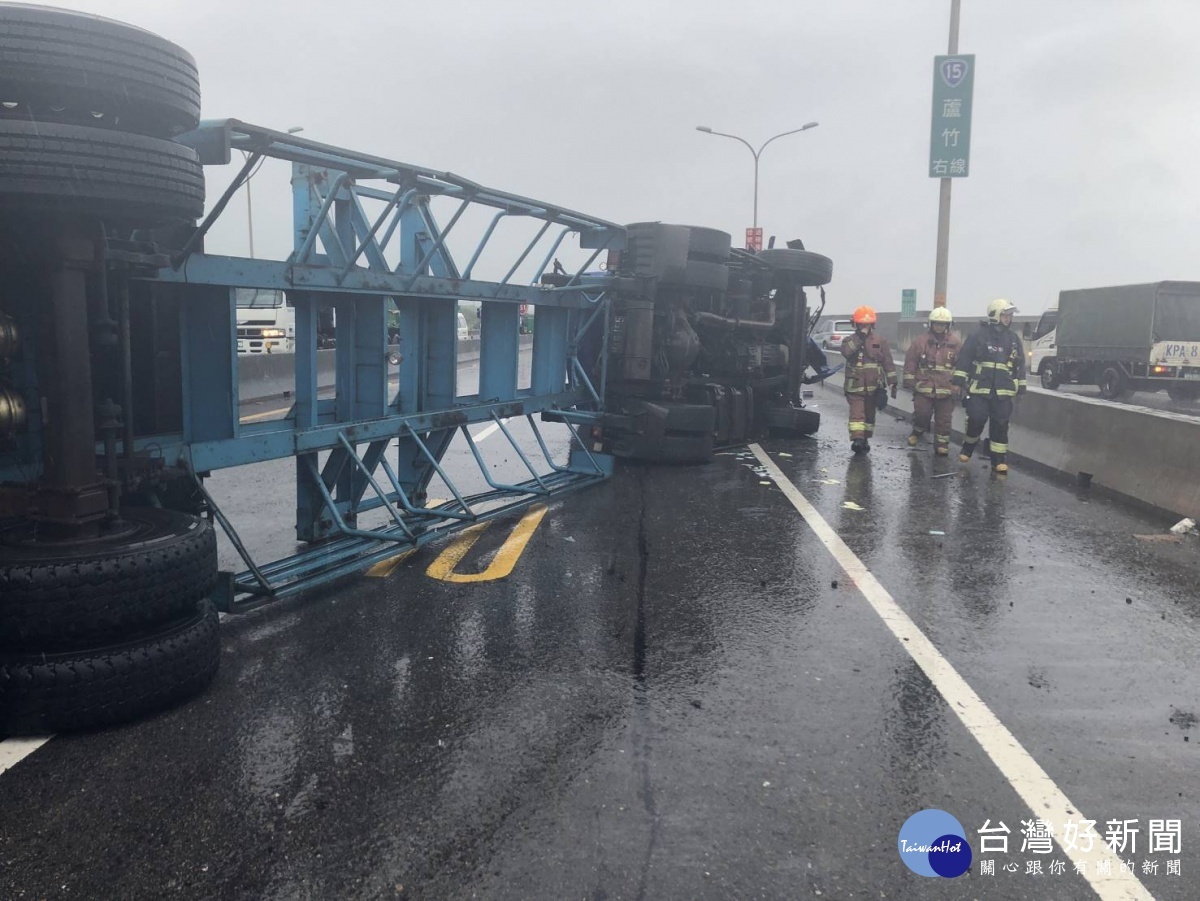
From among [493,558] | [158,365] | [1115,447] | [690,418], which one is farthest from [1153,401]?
[158,365]

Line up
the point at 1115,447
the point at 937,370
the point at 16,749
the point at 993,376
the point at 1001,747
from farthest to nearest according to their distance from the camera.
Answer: the point at 937,370
the point at 993,376
the point at 1115,447
the point at 1001,747
the point at 16,749

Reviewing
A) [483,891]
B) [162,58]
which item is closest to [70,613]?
[483,891]

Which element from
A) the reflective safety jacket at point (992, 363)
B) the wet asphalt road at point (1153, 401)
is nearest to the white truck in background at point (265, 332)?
the reflective safety jacket at point (992, 363)

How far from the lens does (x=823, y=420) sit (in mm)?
16344

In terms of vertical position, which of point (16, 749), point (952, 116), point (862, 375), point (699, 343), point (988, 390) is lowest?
point (16, 749)

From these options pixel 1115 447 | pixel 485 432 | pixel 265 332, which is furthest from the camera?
pixel 265 332

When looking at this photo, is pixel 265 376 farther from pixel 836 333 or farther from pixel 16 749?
pixel 836 333

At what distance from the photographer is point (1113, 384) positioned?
20.8m

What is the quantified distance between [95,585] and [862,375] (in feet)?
32.5

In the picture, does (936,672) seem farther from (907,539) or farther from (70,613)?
(70,613)

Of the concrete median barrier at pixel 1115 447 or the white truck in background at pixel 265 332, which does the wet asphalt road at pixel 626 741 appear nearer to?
the concrete median barrier at pixel 1115 447

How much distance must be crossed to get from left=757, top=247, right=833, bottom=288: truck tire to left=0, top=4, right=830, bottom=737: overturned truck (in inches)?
220

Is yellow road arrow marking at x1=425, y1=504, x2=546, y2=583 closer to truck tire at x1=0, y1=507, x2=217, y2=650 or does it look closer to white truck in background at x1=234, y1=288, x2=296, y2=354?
truck tire at x1=0, y1=507, x2=217, y2=650

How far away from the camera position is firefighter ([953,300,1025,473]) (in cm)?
1072
